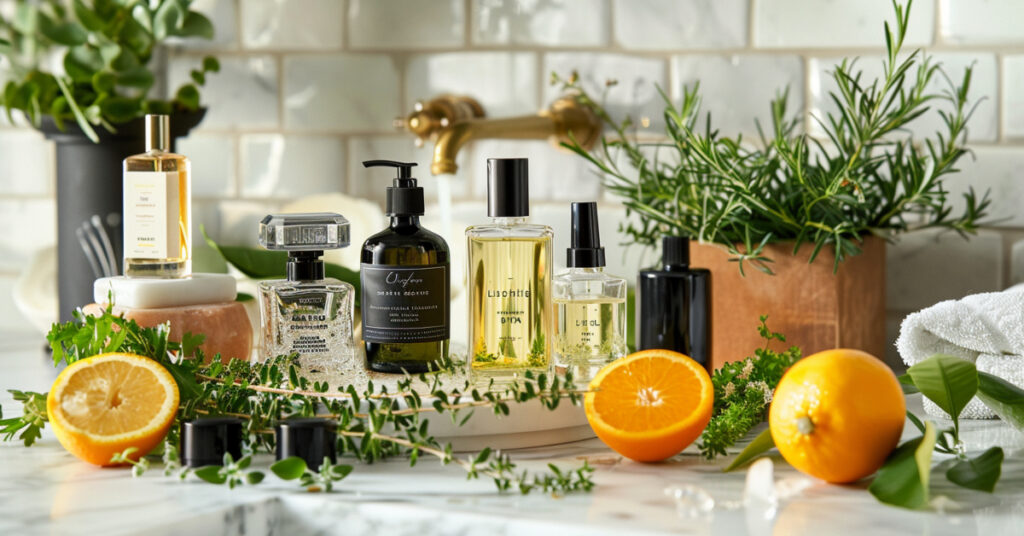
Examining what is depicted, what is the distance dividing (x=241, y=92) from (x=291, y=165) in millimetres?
132

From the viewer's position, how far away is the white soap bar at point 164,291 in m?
0.92

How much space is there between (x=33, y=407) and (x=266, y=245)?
22 cm

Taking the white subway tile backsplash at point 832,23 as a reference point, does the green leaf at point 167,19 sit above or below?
above

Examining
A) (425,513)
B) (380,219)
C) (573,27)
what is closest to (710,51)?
(573,27)

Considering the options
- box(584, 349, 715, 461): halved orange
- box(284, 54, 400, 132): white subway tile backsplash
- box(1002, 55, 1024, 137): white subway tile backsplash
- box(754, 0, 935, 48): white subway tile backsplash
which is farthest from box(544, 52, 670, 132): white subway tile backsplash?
box(584, 349, 715, 461): halved orange

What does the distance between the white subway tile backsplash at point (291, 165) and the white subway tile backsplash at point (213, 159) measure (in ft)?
0.08

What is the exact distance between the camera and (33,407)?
0.82 metres

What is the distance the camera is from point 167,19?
1.35 m

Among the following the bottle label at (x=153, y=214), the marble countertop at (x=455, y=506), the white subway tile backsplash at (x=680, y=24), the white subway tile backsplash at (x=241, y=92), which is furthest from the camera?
the white subway tile backsplash at (x=241, y=92)

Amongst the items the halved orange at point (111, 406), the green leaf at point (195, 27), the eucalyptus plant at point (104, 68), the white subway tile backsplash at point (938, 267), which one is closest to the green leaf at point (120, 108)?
the eucalyptus plant at point (104, 68)

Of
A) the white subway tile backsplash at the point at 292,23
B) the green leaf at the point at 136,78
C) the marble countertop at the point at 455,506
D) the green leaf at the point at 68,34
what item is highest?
the white subway tile backsplash at the point at 292,23

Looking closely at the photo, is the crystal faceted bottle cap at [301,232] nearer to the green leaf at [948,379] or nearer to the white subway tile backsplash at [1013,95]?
the green leaf at [948,379]

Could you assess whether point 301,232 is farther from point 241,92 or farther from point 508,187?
point 241,92

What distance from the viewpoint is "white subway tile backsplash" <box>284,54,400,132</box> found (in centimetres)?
146
